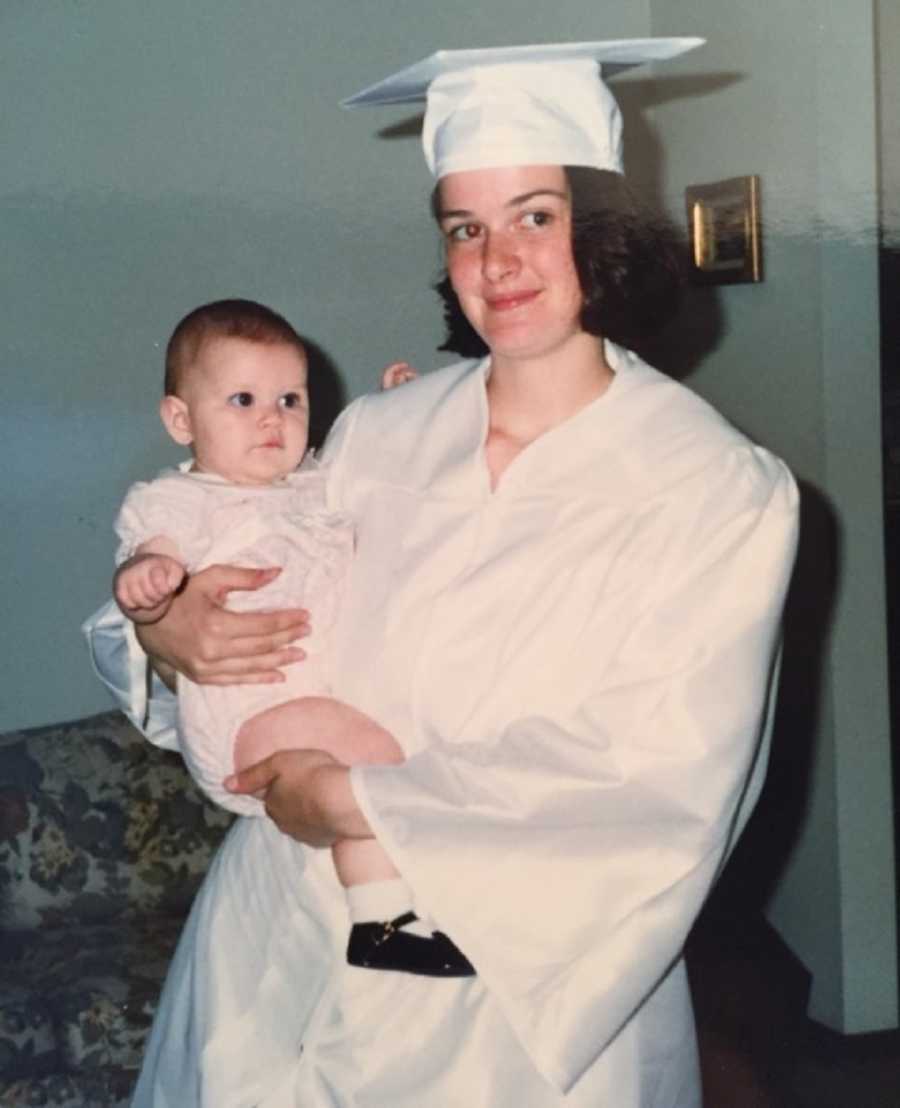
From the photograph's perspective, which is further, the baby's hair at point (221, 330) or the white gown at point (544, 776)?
the baby's hair at point (221, 330)

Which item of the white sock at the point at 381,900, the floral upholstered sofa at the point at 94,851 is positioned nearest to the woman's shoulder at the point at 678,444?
the white sock at the point at 381,900

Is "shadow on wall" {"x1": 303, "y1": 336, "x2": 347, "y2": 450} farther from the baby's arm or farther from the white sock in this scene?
the white sock

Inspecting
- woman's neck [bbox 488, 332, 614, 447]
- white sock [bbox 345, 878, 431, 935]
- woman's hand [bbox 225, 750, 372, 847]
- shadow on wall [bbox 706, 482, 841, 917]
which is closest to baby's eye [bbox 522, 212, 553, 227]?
woman's neck [bbox 488, 332, 614, 447]

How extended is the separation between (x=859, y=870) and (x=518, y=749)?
2003 mm

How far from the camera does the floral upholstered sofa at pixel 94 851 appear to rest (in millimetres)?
3137

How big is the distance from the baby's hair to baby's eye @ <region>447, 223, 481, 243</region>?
0.29m

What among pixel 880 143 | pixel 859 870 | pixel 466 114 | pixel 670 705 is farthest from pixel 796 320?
pixel 670 705

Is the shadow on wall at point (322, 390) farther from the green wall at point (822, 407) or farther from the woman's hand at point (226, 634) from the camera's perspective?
the woman's hand at point (226, 634)

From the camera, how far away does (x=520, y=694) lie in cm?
149

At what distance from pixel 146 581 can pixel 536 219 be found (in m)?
0.63

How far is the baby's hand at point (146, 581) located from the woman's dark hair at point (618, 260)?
55 cm

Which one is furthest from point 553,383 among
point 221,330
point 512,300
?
point 221,330

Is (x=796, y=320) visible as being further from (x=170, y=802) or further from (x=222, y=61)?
(x=170, y=802)

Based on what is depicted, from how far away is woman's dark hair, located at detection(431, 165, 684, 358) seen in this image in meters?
1.64
